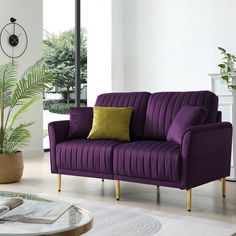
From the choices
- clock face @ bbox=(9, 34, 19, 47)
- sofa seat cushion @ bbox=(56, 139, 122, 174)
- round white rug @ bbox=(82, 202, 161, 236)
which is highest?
clock face @ bbox=(9, 34, 19, 47)

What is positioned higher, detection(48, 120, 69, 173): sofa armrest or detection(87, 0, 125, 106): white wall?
detection(87, 0, 125, 106): white wall

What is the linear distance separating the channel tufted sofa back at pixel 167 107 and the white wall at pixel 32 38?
8.55ft

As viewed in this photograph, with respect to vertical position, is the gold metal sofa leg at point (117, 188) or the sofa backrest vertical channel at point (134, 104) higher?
the sofa backrest vertical channel at point (134, 104)

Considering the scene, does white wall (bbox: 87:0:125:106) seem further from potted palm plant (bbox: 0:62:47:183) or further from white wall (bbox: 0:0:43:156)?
potted palm plant (bbox: 0:62:47:183)

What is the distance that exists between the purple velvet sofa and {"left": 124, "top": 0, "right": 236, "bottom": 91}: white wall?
2180 mm

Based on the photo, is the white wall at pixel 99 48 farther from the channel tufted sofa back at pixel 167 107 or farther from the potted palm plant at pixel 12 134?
the channel tufted sofa back at pixel 167 107

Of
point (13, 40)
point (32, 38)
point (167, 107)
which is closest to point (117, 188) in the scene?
point (167, 107)


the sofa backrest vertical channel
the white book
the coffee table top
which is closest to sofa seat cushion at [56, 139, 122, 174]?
the sofa backrest vertical channel

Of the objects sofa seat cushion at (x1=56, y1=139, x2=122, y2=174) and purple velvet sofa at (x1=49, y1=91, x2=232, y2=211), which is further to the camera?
sofa seat cushion at (x1=56, y1=139, x2=122, y2=174)

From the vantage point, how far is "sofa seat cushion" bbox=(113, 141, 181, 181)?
3576mm

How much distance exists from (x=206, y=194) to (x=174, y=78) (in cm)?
284

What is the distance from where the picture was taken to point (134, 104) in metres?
4.53

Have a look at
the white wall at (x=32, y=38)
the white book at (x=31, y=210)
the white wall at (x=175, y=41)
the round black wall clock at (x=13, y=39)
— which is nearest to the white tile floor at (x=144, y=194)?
the white book at (x=31, y=210)

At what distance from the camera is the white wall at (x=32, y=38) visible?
636 cm
